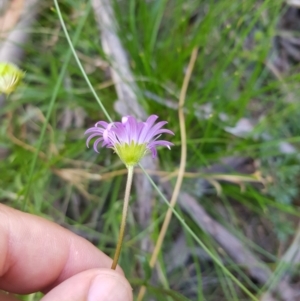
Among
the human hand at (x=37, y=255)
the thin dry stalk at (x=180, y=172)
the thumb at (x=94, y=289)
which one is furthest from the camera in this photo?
the thin dry stalk at (x=180, y=172)

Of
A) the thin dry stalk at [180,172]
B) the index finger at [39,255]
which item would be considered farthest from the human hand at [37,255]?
the thin dry stalk at [180,172]

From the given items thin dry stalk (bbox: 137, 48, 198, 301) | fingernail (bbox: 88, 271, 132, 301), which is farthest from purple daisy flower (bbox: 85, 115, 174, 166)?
thin dry stalk (bbox: 137, 48, 198, 301)

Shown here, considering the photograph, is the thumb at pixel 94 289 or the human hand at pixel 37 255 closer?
the thumb at pixel 94 289

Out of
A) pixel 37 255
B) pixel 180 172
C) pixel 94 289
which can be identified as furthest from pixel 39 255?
pixel 180 172

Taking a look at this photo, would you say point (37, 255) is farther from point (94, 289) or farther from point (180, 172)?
point (180, 172)

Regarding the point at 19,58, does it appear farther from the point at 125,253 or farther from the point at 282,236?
A: the point at 282,236

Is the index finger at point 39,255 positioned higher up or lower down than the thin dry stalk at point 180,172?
lower down

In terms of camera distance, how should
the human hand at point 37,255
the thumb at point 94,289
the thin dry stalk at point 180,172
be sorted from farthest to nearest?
the thin dry stalk at point 180,172, the human hand at point 37,255, the thumb at point 94,289

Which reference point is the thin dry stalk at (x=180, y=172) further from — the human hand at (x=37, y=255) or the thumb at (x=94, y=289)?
the thumb at (x=94, y=289)
